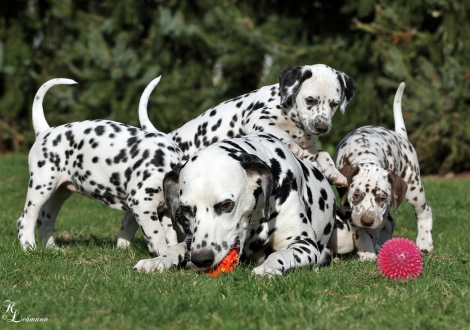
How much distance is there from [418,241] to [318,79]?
231 centimetres

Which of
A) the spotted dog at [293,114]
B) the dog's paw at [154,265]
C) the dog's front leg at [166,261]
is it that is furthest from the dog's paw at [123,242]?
the dog's paw at [154,265]

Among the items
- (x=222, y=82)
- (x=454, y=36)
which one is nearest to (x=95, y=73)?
(x=222, y=82)

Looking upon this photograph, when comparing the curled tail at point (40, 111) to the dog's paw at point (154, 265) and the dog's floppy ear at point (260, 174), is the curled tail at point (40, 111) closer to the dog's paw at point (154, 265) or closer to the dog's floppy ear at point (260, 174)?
the dog's paw at point (154, 265)

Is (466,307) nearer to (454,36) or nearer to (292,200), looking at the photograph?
(292,200)

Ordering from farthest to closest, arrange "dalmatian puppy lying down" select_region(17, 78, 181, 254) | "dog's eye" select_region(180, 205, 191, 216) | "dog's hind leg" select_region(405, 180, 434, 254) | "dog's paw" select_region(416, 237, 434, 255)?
"dog's hind leg" select_region(405, 180, 434, 254)
"dog's paw" select_region(416, 237, 434, 255)
"dalmatian puppy lying down" select_region(17, 78, 181, 254)
"dog's eye" select_region(180, 205, 191, 216)

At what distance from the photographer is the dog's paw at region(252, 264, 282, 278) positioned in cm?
530

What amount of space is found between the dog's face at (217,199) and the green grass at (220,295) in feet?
0.77

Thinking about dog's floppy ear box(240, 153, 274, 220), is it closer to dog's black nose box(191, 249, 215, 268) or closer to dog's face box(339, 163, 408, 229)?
dog's black nose box(191, 249, 215, 268)

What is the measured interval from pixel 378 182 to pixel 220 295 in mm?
2982

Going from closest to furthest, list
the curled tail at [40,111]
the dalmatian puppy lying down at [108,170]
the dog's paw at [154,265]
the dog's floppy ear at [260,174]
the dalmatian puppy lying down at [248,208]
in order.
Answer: the dalmatian puppy lying down at [248,208], the dog's floppy ear at [260,174], the dog's paw at [154,265], the dalmatian puppy lying down at [108,170], the curled tail at [40,111]

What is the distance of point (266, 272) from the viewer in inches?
211

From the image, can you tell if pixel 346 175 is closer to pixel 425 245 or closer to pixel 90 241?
A: pixel 425 245

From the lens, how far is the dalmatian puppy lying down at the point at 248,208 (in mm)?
5383

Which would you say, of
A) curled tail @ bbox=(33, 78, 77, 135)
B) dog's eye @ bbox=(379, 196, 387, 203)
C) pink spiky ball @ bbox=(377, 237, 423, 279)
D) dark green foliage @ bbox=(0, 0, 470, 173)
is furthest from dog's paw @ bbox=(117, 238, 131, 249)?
dark green foliage @ bbox=(0, 0, 470, 173)
